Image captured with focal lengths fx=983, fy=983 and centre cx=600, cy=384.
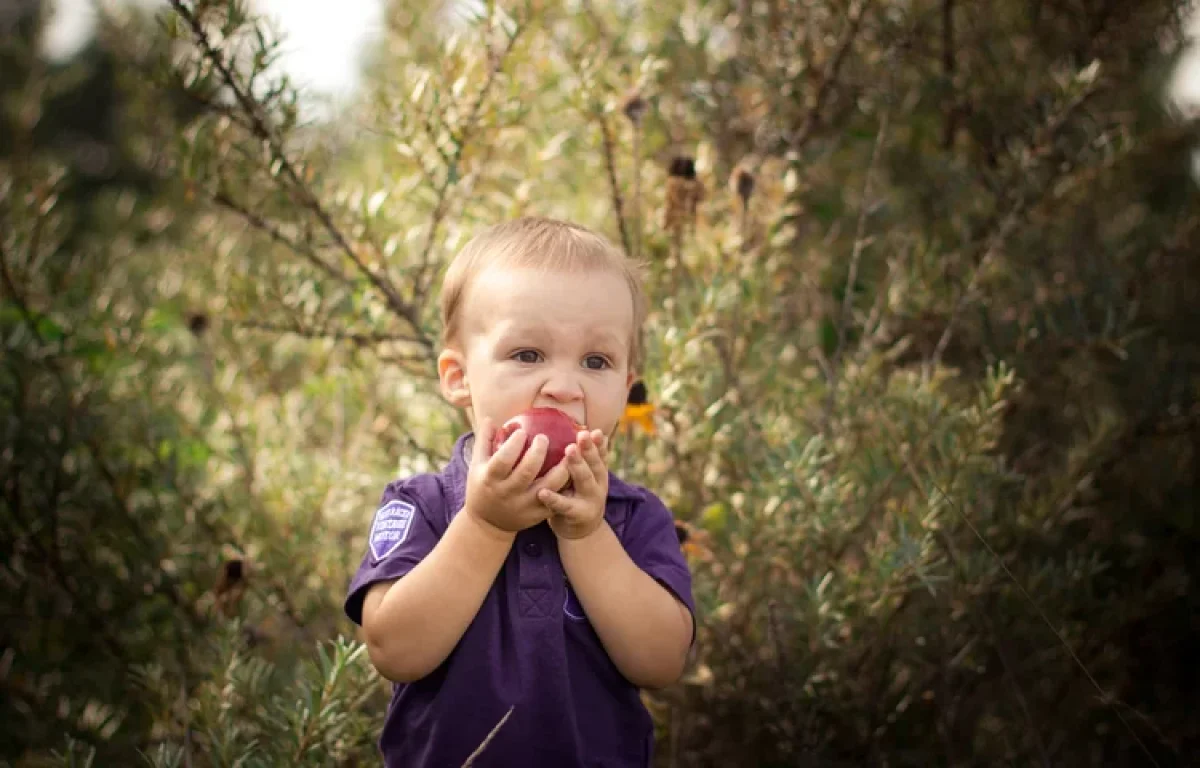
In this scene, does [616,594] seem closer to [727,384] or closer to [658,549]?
[658,549]

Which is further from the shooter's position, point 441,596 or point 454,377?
point 454,377

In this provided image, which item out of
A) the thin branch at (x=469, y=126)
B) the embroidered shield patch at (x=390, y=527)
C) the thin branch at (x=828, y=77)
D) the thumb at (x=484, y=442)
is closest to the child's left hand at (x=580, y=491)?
the thumb at (x=484, y=442)

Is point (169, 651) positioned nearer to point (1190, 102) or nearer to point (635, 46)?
point (635, 46)

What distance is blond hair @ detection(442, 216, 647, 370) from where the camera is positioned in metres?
1.42

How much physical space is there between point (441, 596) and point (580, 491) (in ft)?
0.75

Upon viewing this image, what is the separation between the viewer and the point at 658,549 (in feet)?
4.88

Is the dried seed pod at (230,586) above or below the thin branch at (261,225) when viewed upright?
below

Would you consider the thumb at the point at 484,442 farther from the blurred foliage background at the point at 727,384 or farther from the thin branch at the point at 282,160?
the thin branch at the point at 282,160

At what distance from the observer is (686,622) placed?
1.45m

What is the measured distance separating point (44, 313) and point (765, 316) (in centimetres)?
183

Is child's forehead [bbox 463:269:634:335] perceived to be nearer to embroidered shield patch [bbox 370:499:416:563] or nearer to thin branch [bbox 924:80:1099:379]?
embroidered shield patch [bbox 370:499:416:563]

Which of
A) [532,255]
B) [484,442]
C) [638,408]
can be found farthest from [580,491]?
[638,408]

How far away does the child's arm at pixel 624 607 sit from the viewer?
136 cm

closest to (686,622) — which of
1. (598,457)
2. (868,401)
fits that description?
(598,457)
